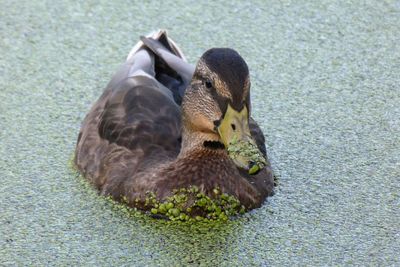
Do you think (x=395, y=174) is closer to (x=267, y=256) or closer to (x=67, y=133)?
(x=267, y=256)

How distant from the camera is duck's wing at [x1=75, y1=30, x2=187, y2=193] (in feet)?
15.1

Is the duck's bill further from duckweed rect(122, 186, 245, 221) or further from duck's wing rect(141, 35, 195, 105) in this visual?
duck's wing rect(141, 35, 195, 105)

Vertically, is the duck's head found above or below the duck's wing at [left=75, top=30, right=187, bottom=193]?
above

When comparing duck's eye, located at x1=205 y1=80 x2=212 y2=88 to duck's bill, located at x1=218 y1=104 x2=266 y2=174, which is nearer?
duck's bill, located at x1=218 y1=104 x2=266 y2=174

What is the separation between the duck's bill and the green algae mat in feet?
1.01

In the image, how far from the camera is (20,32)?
6.02 meters

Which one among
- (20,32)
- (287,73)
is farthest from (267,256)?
(20,32)

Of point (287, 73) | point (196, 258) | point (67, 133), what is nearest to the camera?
point (196, 258)

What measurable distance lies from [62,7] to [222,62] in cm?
214

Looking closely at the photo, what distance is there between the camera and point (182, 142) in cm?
458

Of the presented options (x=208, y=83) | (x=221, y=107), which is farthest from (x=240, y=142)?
(x=208, y=83)

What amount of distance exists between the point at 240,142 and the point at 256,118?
3.28 feet

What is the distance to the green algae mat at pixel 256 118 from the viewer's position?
4.32 meters

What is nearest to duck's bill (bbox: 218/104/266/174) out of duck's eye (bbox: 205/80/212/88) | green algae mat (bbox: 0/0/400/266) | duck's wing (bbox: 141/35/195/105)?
duck's eye (bbox: 205/80/212/88)
